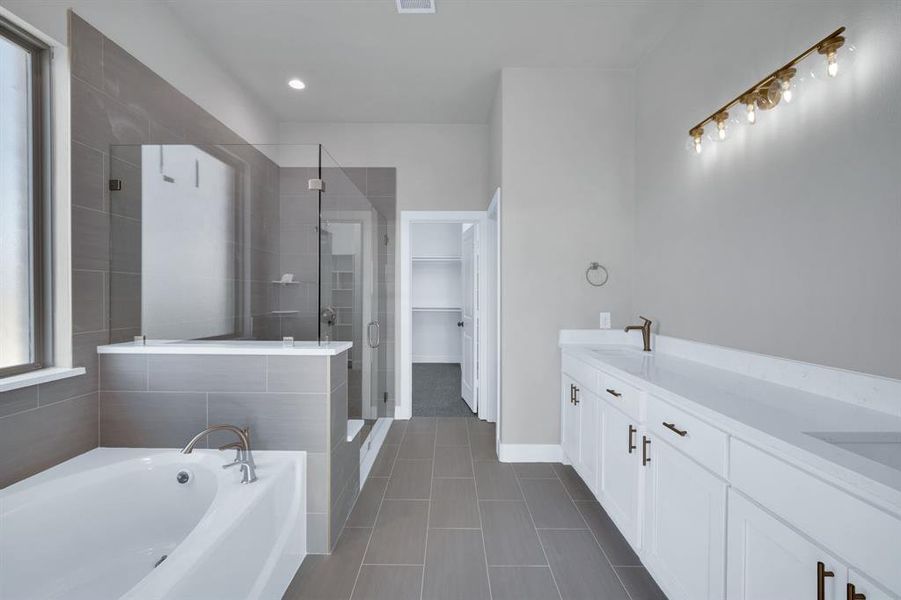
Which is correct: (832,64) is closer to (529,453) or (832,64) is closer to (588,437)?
(588,437)

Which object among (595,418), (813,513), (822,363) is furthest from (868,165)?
(595,418)

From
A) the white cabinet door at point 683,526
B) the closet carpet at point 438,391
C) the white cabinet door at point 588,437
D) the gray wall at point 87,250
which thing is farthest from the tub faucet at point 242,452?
the closet carpet at point 438,391

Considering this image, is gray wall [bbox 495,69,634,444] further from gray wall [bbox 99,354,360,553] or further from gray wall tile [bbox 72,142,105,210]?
gray wall tile [bbox 72,142,105,210]

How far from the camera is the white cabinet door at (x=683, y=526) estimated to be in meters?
1.23

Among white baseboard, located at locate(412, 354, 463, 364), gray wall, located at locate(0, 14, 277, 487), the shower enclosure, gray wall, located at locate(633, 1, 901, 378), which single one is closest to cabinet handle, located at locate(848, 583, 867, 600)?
gray wall, located at locate(633, 1, 901, 378)

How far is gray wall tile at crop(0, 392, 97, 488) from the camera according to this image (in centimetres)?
150

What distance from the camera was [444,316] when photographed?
6.82 metres

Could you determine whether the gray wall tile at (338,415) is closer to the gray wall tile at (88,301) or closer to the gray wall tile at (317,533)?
the gray wall tile at (317,533)

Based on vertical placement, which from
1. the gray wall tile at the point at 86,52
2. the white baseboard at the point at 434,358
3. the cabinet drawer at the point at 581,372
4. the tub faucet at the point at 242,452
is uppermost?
the gray wall tile at the point at 86,52

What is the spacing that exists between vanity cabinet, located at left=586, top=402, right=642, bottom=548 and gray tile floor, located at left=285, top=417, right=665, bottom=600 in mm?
198

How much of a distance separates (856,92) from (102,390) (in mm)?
3320

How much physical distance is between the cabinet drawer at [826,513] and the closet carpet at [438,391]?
314cm

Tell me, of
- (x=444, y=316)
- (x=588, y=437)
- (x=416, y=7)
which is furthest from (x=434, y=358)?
(x=416, y=7)

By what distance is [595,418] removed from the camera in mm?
2254
